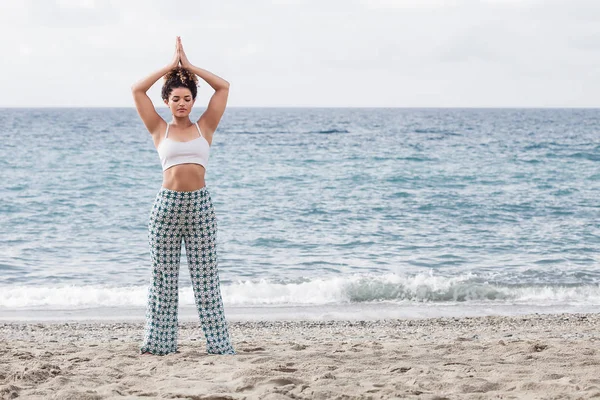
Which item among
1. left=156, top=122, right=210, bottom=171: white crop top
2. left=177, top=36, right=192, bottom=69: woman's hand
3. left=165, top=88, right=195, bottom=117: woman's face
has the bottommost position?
left=156, top=122, right=210, bottom=171: white crop top

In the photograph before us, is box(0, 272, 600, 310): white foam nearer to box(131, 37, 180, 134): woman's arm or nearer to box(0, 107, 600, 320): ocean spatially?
box(0, 107, 600, 320): ocean

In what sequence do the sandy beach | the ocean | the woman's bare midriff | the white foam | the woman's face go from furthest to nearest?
the ocean, the white foam, the woman's face, the woman's bare midriff, the sandy beach

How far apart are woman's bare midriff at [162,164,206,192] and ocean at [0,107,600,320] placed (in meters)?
4.00

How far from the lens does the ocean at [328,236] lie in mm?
10250

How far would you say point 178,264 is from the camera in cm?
575

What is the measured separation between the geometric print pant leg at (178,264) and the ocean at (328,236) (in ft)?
11.1

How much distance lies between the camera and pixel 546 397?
14.9 ft

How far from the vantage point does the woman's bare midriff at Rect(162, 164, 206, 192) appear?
5465mm

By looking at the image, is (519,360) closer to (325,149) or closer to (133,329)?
(133,329)

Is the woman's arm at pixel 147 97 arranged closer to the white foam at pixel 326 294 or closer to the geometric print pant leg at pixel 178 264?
the geometric print pant leg at pixel 178 264

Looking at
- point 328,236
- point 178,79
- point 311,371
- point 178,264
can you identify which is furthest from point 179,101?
point 328,236

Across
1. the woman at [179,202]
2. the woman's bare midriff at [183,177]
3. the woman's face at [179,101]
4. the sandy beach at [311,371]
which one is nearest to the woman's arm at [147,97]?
the woman at [179,202]

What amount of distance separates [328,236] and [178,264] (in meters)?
9.34

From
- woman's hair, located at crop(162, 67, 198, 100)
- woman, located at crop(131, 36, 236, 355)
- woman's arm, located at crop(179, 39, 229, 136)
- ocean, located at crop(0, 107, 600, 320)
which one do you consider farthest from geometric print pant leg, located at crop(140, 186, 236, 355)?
ocean, located at crop(0, 107, 600, 320)
